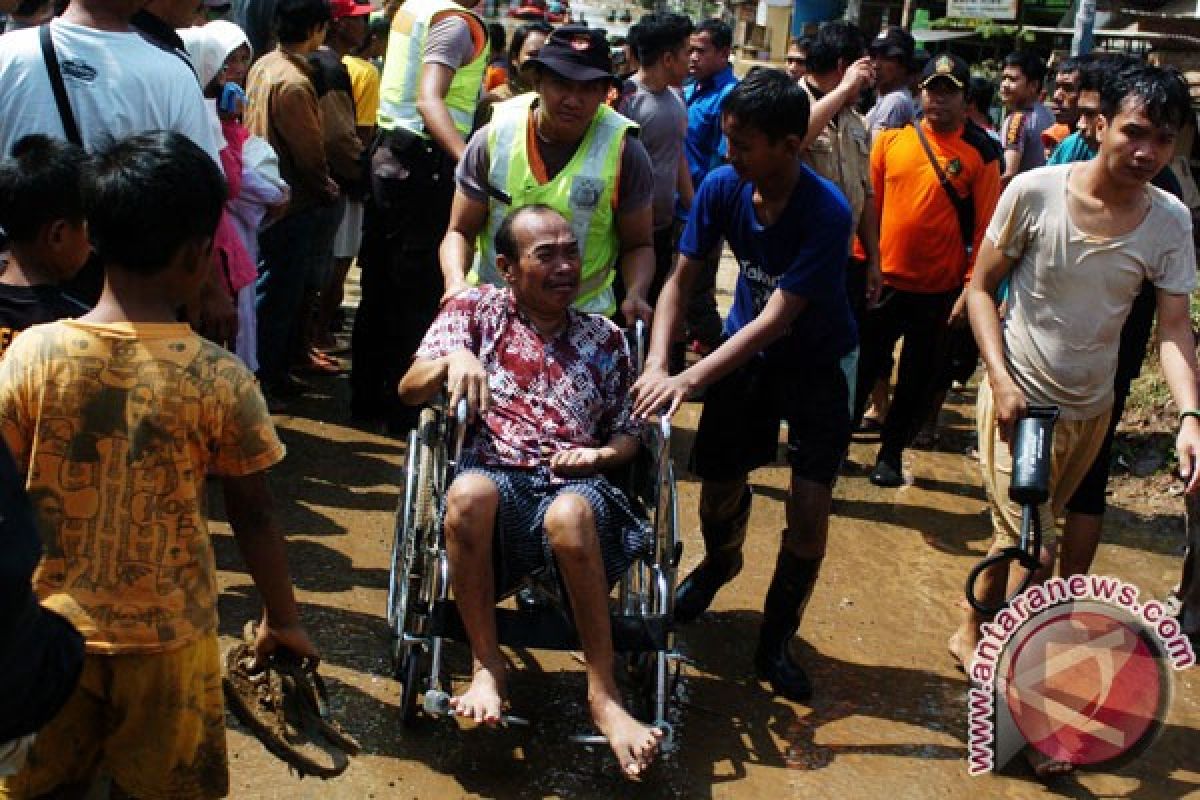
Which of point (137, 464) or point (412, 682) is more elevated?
point (137, 464)

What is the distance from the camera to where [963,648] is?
15.4 ft

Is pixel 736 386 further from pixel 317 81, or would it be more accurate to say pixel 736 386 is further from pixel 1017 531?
pixel 317 81

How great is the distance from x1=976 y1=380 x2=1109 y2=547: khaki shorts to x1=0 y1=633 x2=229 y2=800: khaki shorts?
264 centimetres

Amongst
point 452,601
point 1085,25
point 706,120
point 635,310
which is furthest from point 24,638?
point 1085,25

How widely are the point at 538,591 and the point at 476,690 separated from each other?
0.84 meters

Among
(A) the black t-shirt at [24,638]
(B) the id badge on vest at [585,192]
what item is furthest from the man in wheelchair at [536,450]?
(A) the black t-shirt at [24,638]

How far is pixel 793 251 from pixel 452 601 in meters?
1.54

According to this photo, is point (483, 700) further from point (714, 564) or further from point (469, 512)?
point (714, 564)

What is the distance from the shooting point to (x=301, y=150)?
6086mm

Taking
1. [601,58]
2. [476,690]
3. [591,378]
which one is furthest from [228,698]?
[601,58]

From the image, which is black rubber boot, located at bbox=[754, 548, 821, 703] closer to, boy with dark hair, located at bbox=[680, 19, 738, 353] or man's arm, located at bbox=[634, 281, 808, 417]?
man's arm, located at bbox=[634, 281, 808, 417]

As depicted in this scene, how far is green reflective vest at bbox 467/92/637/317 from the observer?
450cm

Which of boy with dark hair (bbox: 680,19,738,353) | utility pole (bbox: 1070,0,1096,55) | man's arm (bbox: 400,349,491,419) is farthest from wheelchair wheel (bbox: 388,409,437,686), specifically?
utility pole (bbox: 1070,0,1096,55)

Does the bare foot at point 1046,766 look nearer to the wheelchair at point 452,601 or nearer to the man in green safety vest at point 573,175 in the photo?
the wheelchair at point 452,601
